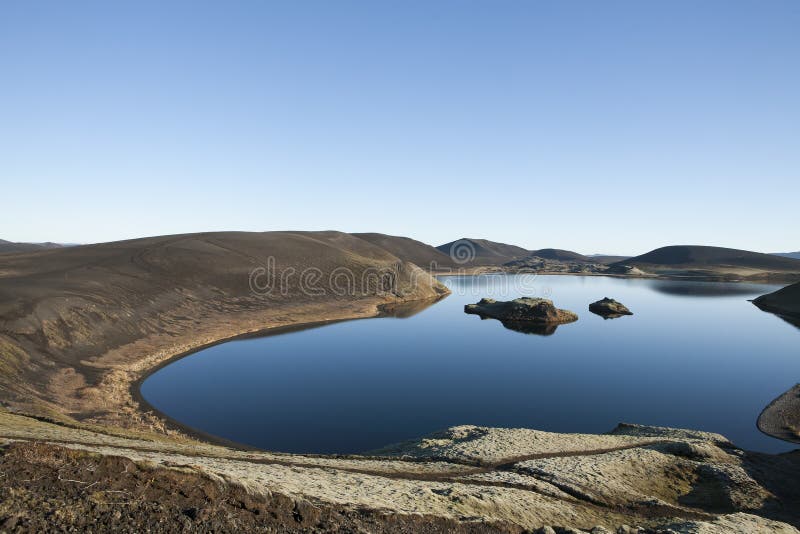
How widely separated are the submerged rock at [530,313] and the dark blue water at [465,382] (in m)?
8.67

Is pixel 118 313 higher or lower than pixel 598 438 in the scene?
higher

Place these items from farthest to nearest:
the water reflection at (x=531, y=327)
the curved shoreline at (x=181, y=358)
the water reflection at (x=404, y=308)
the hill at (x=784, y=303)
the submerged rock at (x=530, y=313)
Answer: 1. the hill at (x=784, y=303)
2. the water reflection at (x=404, y=308)
3. the submerged rock at (x=530, y=313)
4. the water reflection at (x=531, y=327)
5. the curved shoreline at (x=181, y=358)

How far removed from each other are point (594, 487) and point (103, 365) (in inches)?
1832

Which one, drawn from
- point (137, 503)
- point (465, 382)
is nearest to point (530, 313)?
point (465, 382)

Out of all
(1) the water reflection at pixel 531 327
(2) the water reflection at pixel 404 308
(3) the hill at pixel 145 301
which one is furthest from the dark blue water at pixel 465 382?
(2) the water reflection at pixel 404 308

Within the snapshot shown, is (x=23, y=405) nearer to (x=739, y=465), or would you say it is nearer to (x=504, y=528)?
(x=504, y=528)

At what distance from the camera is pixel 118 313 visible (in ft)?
191

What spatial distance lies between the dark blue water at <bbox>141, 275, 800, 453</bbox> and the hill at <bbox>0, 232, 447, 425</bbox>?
5309 millimetres

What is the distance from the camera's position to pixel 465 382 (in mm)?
44000

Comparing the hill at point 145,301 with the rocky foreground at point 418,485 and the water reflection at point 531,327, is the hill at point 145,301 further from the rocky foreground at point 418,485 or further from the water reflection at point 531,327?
the water reflection at point 531,327

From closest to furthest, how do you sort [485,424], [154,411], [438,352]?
[485,424], [154,411], [438,352]

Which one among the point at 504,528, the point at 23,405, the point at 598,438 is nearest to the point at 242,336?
the point at 23,405

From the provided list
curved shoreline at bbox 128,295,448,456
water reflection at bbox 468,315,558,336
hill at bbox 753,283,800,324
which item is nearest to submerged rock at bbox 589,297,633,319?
water reflection at bbox 468,315,558,336

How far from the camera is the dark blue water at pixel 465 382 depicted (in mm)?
33062
